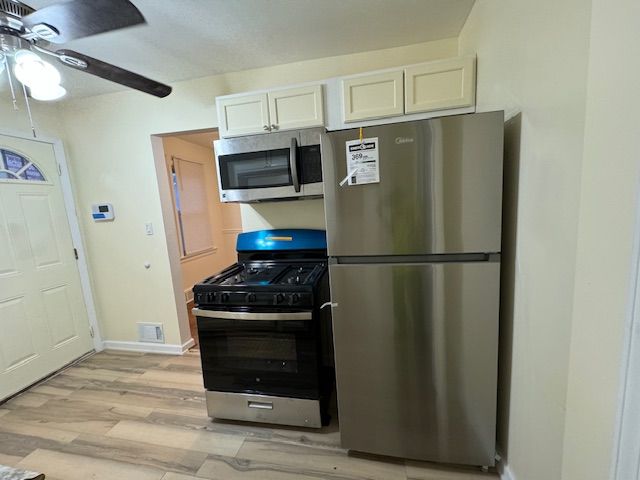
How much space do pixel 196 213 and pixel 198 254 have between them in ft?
2.01

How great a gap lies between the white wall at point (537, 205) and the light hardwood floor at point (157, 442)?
59 centimetres

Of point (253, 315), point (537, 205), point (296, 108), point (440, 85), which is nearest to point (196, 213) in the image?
point (296, 108)

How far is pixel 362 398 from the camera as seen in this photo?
1.46 meters

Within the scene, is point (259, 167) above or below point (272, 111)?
below

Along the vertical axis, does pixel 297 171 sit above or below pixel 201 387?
above

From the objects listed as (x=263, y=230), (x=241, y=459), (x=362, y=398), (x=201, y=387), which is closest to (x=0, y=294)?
(x=201, y=387)

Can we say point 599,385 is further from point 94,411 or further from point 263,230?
point 94,411

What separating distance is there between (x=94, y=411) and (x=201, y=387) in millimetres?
725

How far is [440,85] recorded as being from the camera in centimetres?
162

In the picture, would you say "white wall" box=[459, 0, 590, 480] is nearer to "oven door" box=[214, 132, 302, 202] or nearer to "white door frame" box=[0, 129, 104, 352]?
"oven door" box=[214, 132, 302, 202]

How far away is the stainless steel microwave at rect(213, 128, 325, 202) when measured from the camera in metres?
1.75

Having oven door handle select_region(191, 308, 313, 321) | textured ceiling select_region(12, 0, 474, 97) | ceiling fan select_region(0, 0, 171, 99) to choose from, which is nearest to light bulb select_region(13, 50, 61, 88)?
ceiling fan select_region(0, 0, 171, 99)

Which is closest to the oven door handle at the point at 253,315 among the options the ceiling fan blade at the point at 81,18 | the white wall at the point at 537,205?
the white wall at the point at 537,205

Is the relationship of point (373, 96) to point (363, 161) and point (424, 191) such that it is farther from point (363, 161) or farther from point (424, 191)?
point (424, 191)
